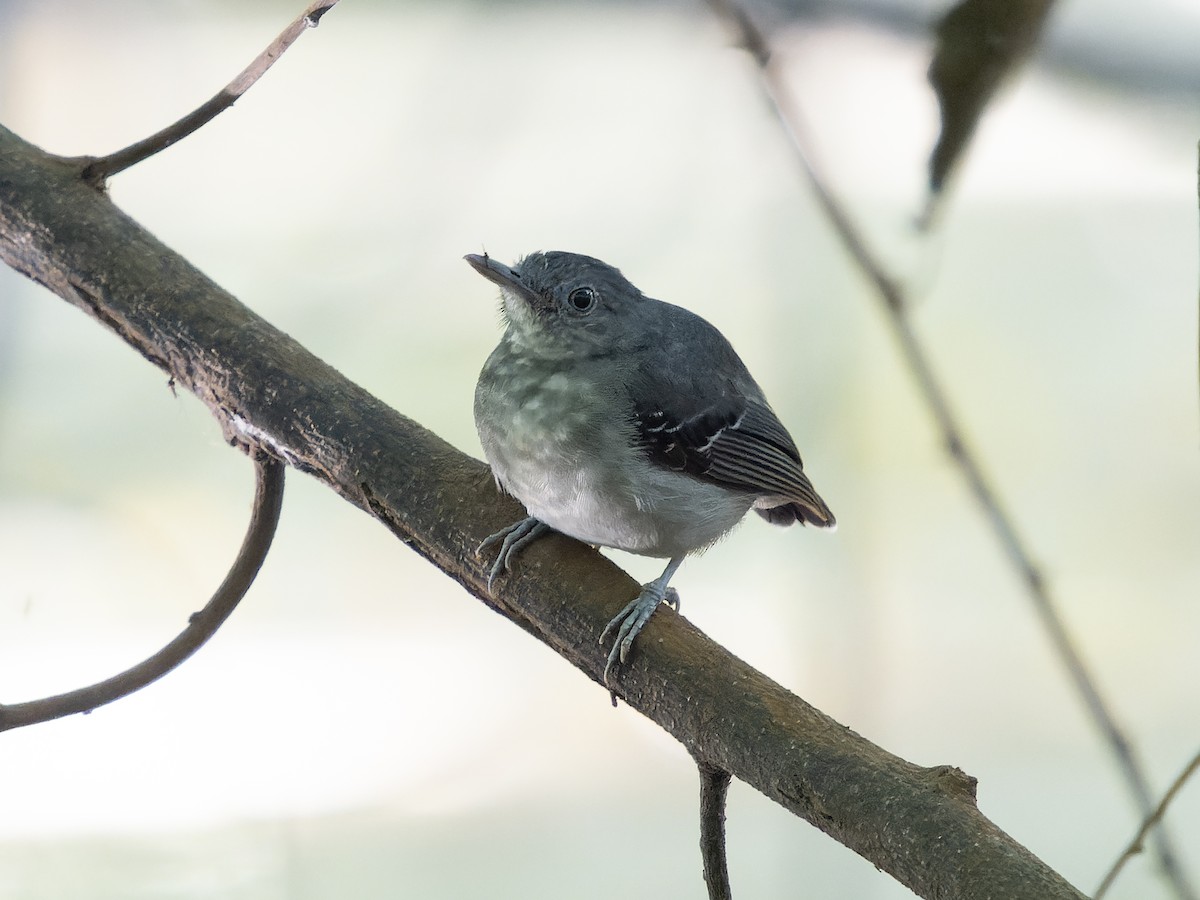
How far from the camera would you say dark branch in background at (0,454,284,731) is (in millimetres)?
1499

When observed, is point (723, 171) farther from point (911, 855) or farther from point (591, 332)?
point (911, 855)

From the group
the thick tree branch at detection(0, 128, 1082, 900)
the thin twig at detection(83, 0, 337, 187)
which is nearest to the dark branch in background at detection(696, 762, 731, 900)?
the thick tree branch at detection(0, 128, 1082, 900)

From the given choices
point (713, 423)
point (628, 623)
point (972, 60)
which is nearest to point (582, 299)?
point (713, 423)

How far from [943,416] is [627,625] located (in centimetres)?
115

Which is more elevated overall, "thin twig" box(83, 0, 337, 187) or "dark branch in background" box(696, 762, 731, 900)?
"thin twig" box(83, 0, 337, 187)

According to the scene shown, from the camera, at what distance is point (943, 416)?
215 centimetres

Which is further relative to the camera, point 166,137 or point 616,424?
point 166,137

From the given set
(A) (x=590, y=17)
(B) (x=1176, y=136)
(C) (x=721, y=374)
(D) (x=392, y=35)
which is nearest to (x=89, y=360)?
(D) (x=392, y=35)

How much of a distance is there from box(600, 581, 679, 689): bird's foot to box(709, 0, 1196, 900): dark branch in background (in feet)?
2.83

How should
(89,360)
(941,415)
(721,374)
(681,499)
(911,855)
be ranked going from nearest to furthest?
(911,855)
(681,499)
(721,374)
(941,415)
(89,360)

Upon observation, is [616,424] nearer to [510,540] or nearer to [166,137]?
[510,540]

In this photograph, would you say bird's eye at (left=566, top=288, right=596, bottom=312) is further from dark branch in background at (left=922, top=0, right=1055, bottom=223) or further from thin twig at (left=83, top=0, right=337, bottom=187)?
dark branch in background at (left=922, top=0, right=1055, bottom=223)

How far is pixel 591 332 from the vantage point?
57.1 inches

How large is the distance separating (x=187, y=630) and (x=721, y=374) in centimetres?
85
